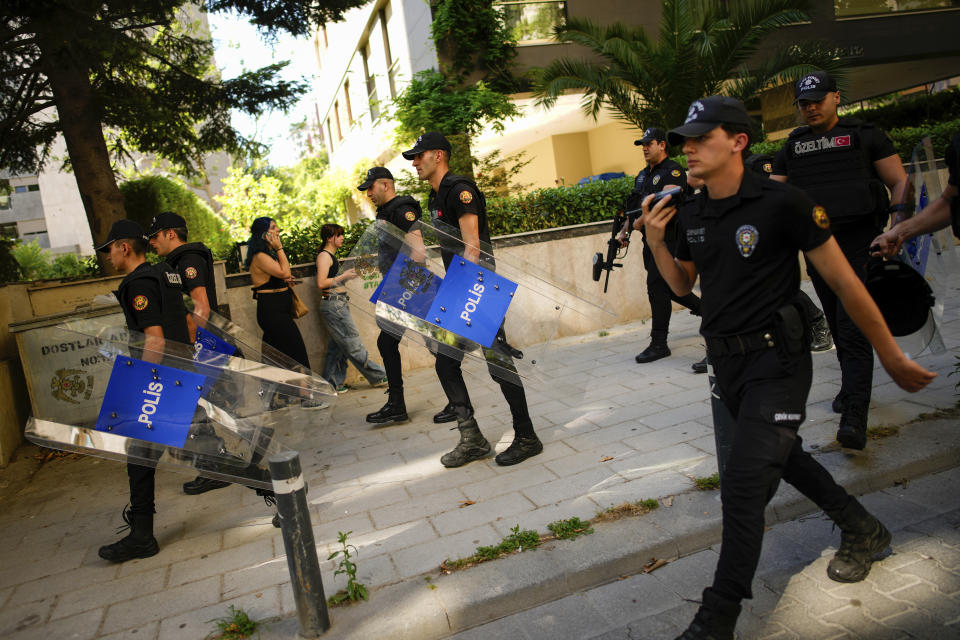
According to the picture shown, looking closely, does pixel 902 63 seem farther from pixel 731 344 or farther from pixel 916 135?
pixel 731 344

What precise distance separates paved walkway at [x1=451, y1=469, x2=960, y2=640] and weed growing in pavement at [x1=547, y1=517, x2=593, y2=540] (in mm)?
352

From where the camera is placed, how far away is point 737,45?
11141 mm

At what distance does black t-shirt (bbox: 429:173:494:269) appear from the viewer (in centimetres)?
429

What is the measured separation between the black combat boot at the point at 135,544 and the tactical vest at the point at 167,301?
41.8 inches

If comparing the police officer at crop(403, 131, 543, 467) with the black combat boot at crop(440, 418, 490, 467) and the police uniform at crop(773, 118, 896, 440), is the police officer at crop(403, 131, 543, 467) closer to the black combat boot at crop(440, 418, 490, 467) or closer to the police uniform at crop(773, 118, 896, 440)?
the black combat boot at crop(440, 418, 490, 467)

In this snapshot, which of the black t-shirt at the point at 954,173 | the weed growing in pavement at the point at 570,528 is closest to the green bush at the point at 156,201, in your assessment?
the weed growing in pavement at the point at 570,528

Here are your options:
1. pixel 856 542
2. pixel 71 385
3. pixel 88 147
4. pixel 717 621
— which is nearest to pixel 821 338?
pixel 856 542

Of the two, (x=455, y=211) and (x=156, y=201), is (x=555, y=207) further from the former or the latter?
(x=156, y=201)

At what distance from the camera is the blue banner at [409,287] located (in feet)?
14.1

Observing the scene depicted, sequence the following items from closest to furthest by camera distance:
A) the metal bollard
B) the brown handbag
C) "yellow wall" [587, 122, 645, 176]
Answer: the metal bollard < the brown handbag < "yellow wall" [587, 122, 645, 176]

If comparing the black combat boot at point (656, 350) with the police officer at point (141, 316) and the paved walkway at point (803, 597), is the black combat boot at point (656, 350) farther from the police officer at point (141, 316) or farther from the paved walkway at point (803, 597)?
the police officer at point (141, 316)

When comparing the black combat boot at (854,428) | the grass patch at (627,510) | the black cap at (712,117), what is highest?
the black cap at (712,117)

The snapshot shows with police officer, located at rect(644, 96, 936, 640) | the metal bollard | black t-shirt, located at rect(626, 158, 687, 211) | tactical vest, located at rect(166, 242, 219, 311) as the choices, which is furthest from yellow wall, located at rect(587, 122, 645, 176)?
the metal bollard

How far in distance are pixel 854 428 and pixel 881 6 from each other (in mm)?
16161
